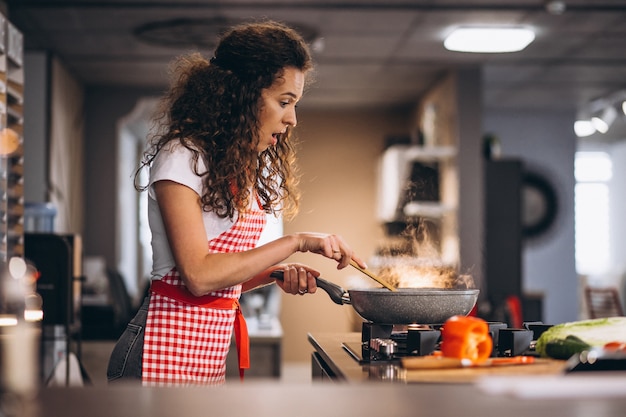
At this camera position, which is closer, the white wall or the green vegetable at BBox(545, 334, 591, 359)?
the green vegetable at BBox(545, 334, 591, 359)

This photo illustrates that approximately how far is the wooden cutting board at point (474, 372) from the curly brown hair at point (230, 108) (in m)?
0.60

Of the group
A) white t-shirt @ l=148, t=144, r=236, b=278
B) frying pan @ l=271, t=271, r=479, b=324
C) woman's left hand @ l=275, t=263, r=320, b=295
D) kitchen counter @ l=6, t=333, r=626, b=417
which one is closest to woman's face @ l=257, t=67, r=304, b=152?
white t-shirt @ l=148, t=144, r=236, b=278

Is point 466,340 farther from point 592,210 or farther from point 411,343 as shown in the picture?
point 592,210

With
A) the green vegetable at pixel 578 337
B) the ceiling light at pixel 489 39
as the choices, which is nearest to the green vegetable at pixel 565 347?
the green vegetable at pixel 578 337

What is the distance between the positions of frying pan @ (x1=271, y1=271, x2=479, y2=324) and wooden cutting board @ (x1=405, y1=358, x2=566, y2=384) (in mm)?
283

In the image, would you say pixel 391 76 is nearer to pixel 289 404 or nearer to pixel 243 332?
pixel 243 332

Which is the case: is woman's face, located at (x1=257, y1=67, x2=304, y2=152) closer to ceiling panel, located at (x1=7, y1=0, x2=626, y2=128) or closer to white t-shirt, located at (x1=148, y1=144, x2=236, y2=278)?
white t-shirt, located at (x1=148, y1=144, x2=236, y2=278)

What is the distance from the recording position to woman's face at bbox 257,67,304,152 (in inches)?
72.9

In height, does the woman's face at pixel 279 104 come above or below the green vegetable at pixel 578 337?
above

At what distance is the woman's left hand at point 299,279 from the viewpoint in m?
1.90

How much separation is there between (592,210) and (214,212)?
10.5 metres

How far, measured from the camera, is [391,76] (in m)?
7.01

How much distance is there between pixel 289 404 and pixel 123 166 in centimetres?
701

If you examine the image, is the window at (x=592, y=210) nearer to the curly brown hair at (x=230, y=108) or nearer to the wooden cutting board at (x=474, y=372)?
the curly brown hair at (x=230, y=108)
